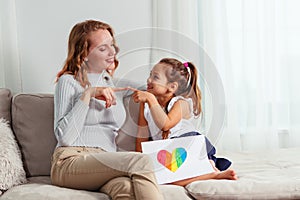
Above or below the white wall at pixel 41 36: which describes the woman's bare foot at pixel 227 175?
below

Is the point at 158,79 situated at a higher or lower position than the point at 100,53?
lower

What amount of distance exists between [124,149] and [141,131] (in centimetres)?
14

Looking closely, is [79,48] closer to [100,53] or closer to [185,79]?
[100,53]

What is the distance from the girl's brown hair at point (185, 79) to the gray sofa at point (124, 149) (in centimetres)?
22

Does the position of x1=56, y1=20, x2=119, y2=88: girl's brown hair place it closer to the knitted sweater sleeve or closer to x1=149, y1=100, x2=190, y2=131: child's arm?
the knitted sweater sleeve

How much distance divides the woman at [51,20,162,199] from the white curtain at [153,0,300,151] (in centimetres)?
86

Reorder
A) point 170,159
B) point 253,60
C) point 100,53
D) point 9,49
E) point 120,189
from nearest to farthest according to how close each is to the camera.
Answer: point 120,189, point 170,159, point 100,53, point 9,49, point 253,60

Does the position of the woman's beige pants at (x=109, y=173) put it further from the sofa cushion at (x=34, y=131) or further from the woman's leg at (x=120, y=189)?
the sofa cushion at (x=34, y=131)

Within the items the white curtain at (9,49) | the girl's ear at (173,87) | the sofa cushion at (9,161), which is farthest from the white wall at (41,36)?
the girl's ear at (173,87)

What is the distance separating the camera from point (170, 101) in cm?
229

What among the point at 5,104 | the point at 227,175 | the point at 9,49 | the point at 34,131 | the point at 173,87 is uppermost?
the point at 9,49

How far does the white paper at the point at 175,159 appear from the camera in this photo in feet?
7.14

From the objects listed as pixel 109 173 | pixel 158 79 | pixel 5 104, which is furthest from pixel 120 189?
pixel 5 104

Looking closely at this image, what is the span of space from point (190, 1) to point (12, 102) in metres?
1.07
